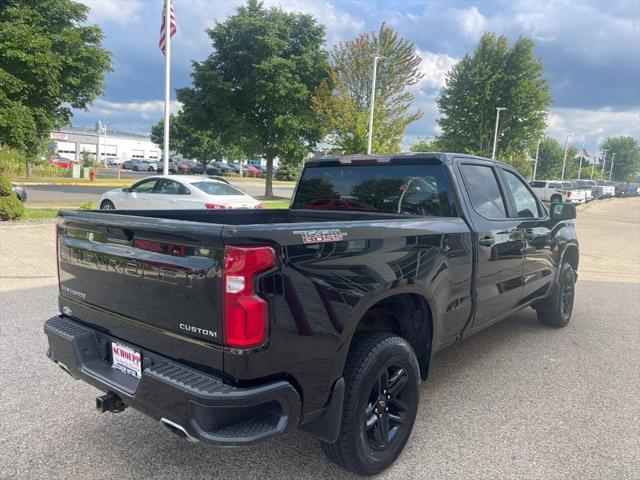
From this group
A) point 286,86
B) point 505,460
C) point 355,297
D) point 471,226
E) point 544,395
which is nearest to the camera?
point 355,297

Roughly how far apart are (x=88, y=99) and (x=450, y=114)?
33.6 m

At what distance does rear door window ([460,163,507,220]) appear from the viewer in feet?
12.6

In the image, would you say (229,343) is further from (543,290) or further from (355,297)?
(543,290)

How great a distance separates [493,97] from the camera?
41188 mm

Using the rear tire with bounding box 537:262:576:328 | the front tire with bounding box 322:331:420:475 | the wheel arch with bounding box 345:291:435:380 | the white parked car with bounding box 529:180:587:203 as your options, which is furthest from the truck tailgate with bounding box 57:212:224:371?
the white parked car with bounding box 529:180:587:203

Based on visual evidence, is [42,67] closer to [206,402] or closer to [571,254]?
[571,254]

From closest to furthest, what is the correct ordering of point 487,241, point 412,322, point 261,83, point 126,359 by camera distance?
point 126,359
point 412,322
point 487,241
point 261,83

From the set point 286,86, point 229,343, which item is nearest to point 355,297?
point 229,343

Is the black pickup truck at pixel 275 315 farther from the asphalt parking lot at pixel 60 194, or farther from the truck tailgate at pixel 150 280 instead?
the asphalt parking lot at pixel 60 194

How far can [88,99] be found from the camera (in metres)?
15.4

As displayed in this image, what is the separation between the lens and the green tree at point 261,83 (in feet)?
75.1

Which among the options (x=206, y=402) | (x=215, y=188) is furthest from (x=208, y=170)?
(x=206, y=402)

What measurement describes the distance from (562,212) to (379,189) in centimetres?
220

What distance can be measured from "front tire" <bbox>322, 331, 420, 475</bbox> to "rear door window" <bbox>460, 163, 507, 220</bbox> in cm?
156
